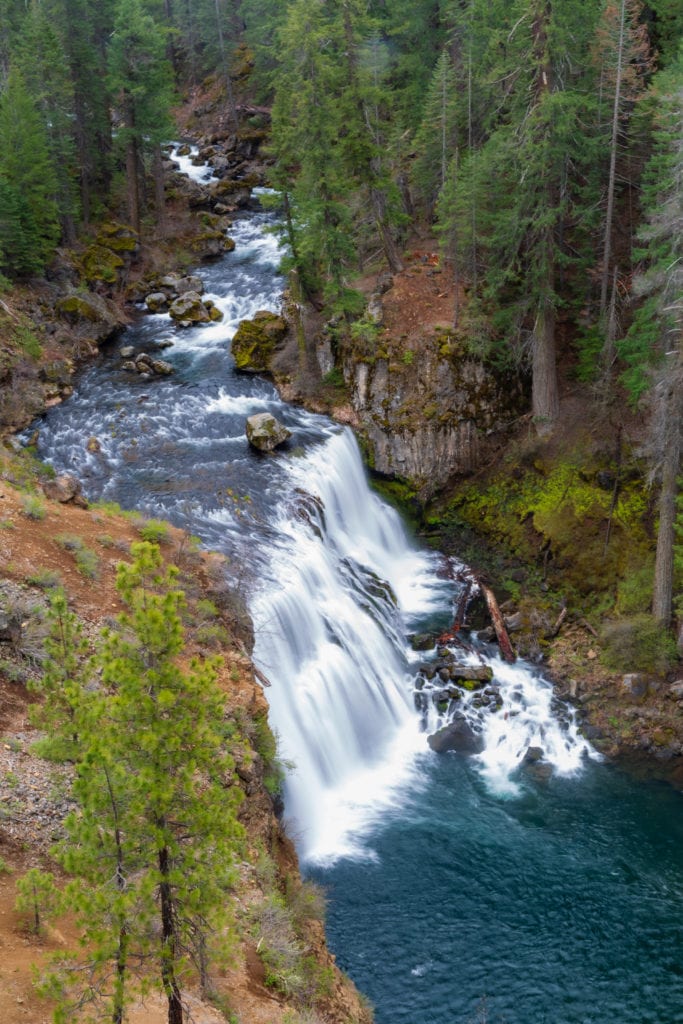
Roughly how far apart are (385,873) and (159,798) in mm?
10776

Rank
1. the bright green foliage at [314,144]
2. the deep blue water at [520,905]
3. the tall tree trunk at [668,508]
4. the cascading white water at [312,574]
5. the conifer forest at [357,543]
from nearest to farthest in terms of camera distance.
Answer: the conifer forest at [357,543]
the deep blue water at [520,905]
the cascading white water at [312,574]
the tall tree trunk at [668,508]
the bright green foliage at [314,144]

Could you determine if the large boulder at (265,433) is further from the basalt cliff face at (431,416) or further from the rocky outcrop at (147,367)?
the rocky outcrop at (147,367)

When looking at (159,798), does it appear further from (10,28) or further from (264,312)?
(10,28)

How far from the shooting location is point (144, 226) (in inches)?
1598

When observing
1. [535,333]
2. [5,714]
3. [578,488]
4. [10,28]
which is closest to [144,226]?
[10,28]

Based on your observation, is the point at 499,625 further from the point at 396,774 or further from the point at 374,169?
the point at 374,169

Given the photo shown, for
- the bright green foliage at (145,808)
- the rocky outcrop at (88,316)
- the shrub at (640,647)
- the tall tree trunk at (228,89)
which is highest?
the tall tree trunk at (228,89)

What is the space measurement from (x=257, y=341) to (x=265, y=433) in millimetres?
6906

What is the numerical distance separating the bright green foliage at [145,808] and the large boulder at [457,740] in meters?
12.8

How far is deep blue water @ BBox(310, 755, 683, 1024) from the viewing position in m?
12.9

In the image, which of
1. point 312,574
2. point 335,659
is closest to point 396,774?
point 335,659

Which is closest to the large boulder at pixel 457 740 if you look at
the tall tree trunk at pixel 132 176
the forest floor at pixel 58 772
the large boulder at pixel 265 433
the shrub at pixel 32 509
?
the forest floor at pixel 58 772

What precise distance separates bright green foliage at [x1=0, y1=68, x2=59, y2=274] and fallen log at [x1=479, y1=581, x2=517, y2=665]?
72.8 ft

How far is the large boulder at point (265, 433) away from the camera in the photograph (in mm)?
24859
